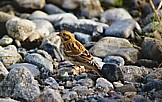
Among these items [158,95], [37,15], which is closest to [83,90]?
[158,95]

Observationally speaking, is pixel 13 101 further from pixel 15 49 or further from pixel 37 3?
pixel 37 3

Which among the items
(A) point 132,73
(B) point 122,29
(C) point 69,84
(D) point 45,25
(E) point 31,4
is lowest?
(C) point 69,84

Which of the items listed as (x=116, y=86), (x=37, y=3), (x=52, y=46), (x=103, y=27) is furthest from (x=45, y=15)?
(x=116, y=86)

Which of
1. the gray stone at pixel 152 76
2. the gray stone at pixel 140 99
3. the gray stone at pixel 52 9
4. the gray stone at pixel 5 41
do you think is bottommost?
the gray stone at pixel 140 99

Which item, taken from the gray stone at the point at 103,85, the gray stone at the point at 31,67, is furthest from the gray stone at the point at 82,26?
the gray stone at the point at 103,85

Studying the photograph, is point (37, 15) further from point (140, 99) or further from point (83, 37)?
point (140, 99)

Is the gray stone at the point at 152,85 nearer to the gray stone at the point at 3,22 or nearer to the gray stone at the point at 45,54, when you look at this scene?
the gray stone at the point at 45,54
